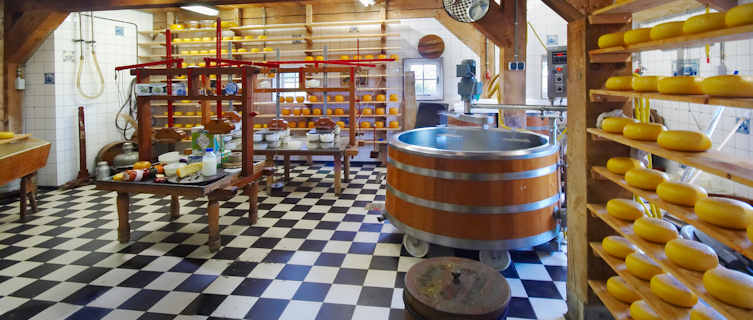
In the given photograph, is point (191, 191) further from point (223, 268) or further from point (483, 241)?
point (483, 241)

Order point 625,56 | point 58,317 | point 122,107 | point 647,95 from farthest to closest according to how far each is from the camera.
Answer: point 122,107 → point 58,317 → point 625,56 → point 647,95

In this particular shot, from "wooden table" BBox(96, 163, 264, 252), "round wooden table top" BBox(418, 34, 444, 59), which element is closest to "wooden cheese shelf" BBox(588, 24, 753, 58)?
"wooden table" BBox(96, 163, 264, 252)

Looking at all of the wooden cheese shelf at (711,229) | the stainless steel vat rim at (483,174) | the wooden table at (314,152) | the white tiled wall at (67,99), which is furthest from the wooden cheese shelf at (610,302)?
the white tiled wall at (67,99)

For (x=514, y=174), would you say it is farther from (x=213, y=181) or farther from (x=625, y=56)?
(x=213, y=181)

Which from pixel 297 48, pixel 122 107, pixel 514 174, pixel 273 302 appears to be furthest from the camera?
pixel 297 48

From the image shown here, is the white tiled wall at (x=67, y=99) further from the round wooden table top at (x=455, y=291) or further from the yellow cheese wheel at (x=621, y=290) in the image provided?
the yellow cheese wheel at (x=621, y=290)

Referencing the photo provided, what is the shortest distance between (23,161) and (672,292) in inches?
228

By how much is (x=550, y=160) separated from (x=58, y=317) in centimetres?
367

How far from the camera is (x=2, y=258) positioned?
11.9 feet

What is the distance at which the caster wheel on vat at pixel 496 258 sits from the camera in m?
3.33

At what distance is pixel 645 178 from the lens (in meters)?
1.95

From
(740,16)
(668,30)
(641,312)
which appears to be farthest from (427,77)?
(740,16)

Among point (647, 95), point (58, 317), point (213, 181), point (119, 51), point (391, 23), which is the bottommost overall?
point (58, 317)

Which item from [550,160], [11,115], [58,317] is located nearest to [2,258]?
[58,317]
